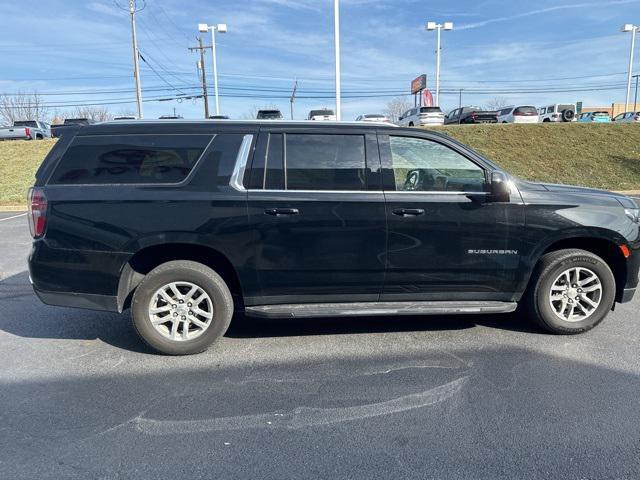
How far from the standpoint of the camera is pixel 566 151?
18.1m

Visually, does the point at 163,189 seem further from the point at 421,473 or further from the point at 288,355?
the point at 421,473

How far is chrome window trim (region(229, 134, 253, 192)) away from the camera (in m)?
3.79

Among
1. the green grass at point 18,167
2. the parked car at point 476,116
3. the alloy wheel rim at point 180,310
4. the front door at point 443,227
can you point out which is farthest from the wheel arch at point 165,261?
the parked car at point 476,116

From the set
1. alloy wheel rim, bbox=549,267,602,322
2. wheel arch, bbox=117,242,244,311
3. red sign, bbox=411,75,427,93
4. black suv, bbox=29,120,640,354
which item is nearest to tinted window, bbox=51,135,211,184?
black suv, bbox=29,120,640,354

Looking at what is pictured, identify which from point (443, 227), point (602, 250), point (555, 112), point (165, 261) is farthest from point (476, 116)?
point (165, 261)

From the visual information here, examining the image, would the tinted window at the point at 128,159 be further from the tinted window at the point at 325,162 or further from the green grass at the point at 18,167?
the green grass at the point at 18,167

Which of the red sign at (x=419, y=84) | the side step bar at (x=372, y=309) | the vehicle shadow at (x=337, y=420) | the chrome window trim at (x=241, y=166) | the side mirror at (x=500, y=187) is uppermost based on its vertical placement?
the red sign at (x=419, y=84)

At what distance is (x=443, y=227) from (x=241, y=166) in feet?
5.80

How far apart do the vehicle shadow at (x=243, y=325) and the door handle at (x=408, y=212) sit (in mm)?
1190

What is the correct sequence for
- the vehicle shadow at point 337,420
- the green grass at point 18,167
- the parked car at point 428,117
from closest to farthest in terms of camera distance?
the vehicle shadow at point 337,420, the green grass at point 18,167, the parked car at point 428,117

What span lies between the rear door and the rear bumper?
1.12m

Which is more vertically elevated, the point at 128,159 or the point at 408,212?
the point at 128,159

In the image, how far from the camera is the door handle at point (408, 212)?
3863mm

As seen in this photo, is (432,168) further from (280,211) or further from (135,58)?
(135,58)
